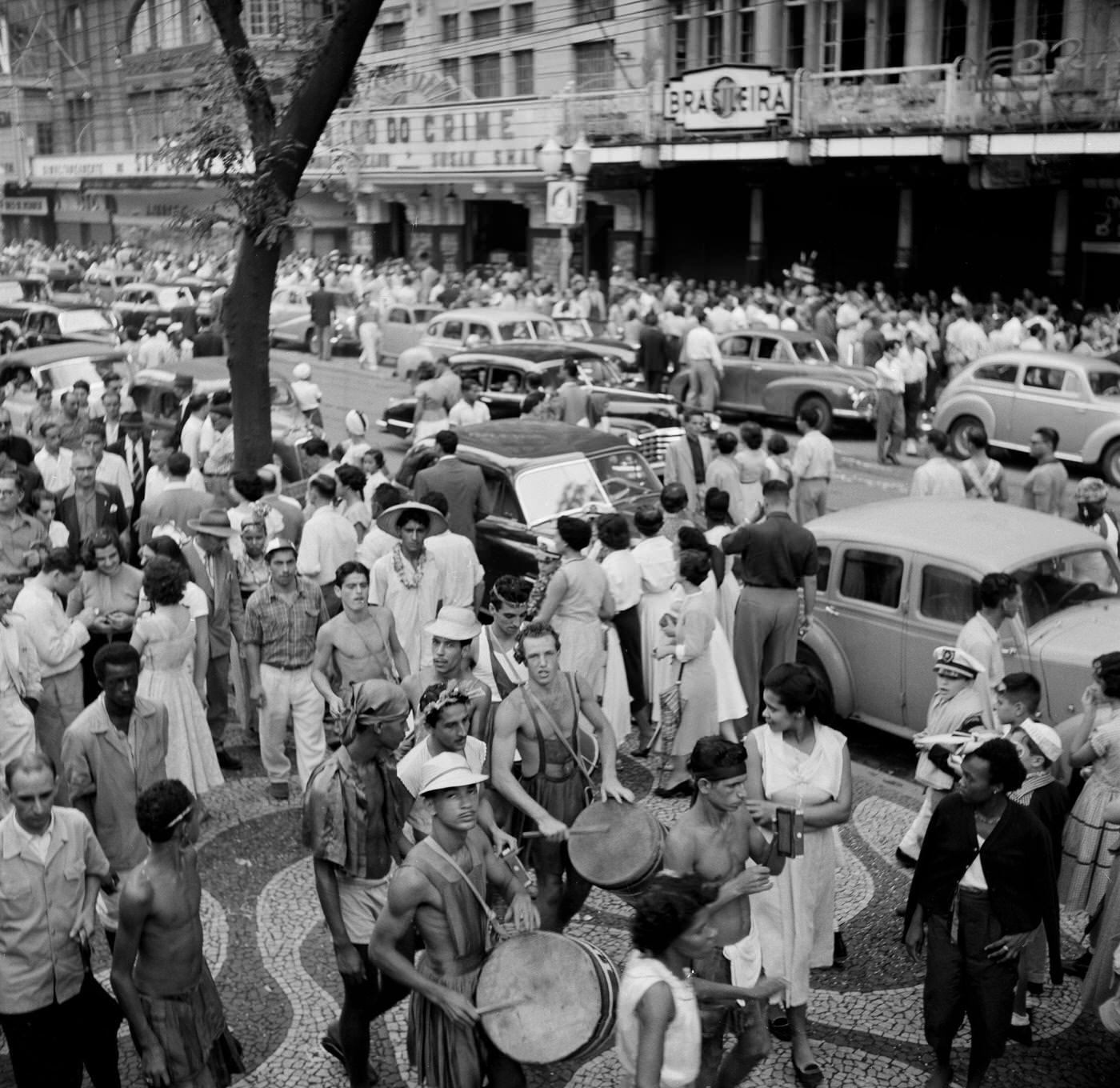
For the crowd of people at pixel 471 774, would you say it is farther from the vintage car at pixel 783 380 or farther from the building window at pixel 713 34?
the building window at pixel 713 34

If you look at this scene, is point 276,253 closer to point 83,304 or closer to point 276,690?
point 276,690

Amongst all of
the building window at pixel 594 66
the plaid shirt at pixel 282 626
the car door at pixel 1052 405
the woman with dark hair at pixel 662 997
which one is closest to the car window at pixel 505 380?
the car door at pixel 1052 405

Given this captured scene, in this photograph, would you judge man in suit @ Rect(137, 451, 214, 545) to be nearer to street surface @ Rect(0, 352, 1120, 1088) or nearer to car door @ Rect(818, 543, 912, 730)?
street surface @ Rect(0, 352, 1120, 1088)

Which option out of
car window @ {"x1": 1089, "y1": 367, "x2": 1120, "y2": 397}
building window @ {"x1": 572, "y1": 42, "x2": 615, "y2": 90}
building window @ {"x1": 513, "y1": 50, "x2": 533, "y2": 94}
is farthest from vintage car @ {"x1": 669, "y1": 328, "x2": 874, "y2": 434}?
building window @ {"x1": 513, "y1": 50, "x2": 533, "y2": 94}

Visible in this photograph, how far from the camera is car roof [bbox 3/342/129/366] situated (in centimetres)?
1973

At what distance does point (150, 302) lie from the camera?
118 ft

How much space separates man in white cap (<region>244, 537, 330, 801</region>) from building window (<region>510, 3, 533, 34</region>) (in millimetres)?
34175

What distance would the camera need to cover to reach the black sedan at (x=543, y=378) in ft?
64.0

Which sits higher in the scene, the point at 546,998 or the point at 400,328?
the point at 400,328

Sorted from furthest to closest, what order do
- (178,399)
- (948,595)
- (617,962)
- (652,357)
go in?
(652,357), (178,399), (948,595), (617,962)

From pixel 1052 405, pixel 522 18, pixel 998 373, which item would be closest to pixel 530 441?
pixel 1052 405

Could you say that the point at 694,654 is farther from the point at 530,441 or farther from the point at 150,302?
the point at 150,302

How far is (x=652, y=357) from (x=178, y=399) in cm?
945

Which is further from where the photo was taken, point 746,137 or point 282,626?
point 746,137
